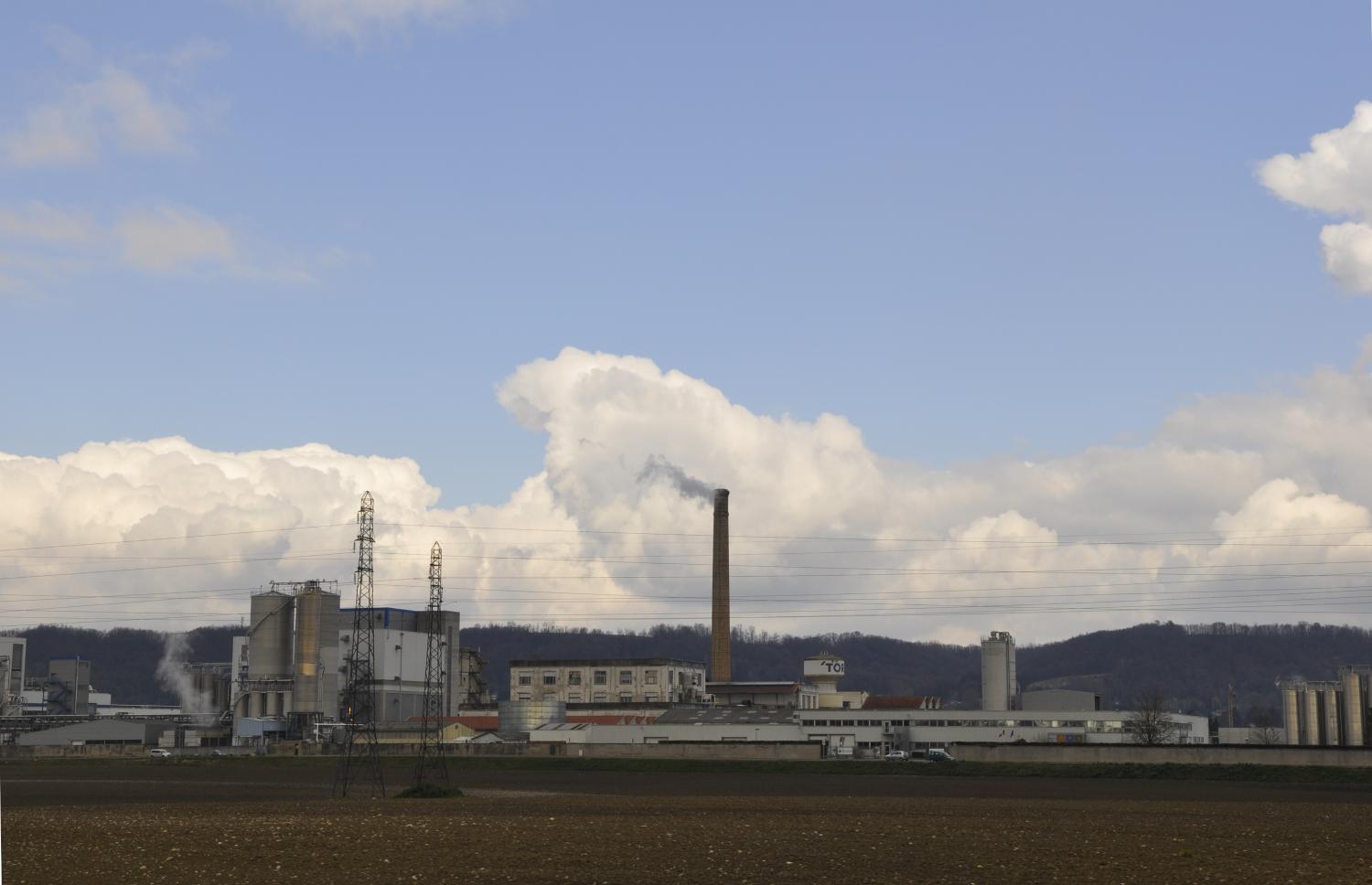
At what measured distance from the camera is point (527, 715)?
16812 cm

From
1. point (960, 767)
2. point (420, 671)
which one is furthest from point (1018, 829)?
point (420, 671)

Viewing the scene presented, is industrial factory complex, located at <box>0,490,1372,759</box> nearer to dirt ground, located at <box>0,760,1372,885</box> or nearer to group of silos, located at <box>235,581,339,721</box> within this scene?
group of silos, located at <box>235,581,339,721</box>

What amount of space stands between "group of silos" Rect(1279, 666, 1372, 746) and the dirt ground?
11158cm

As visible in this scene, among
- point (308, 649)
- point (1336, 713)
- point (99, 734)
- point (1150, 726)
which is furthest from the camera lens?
point (1336, 713)

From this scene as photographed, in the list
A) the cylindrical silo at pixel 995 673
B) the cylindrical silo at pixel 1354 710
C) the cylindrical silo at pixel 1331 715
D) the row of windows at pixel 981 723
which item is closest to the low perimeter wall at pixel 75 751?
the row of windows at pixel 981 723

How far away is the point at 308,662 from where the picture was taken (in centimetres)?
17962

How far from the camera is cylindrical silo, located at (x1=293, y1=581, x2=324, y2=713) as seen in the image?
178875mm

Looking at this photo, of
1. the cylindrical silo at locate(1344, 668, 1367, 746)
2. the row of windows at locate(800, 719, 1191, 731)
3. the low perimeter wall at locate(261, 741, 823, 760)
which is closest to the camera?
the low perimeter wall at locate(261, 741, 823, 760)

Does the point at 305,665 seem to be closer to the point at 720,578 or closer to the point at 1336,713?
the point at 720,578

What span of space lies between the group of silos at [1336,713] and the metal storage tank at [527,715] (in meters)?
90.9

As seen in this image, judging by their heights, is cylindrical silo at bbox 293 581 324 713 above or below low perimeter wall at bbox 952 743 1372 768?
above

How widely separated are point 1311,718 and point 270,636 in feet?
444

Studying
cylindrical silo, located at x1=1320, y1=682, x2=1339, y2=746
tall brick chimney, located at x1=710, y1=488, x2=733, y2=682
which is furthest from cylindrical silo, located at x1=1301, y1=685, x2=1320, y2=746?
tall brick chimney, located at x1=710, y1=488, x2=733, y2=682

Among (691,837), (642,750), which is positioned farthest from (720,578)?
(691,837)
